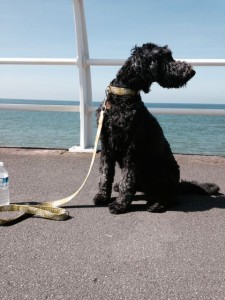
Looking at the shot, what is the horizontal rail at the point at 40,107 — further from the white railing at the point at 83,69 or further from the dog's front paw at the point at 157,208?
the dog's front paw at the point at 157,208

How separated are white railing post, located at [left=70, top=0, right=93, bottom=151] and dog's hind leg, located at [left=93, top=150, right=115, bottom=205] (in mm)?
2233

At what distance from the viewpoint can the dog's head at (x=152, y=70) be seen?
12.2 ft

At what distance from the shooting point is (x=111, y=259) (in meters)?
2.75

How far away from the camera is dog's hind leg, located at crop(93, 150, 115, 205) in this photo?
4.01 m

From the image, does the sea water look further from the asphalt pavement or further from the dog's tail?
the asphalt pavement

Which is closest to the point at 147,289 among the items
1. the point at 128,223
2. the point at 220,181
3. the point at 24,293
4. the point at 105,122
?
the point at 24,293

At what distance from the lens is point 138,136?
3809mm

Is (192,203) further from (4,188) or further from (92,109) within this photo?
(92,109)

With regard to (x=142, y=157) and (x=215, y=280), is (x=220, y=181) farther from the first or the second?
(x=215, y=280)

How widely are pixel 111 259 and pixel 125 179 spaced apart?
120 centimetres

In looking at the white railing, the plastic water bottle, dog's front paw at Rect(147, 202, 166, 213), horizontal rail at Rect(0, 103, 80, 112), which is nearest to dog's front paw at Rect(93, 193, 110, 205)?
dog's front paw at Rect(147, 202, 166, 213)

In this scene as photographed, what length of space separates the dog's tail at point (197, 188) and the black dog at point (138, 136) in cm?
39

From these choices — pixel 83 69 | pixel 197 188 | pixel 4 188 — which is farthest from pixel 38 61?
pixel 197 188

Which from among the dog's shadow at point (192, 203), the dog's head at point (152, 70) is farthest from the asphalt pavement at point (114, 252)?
the dog's head at point (152, 70)
